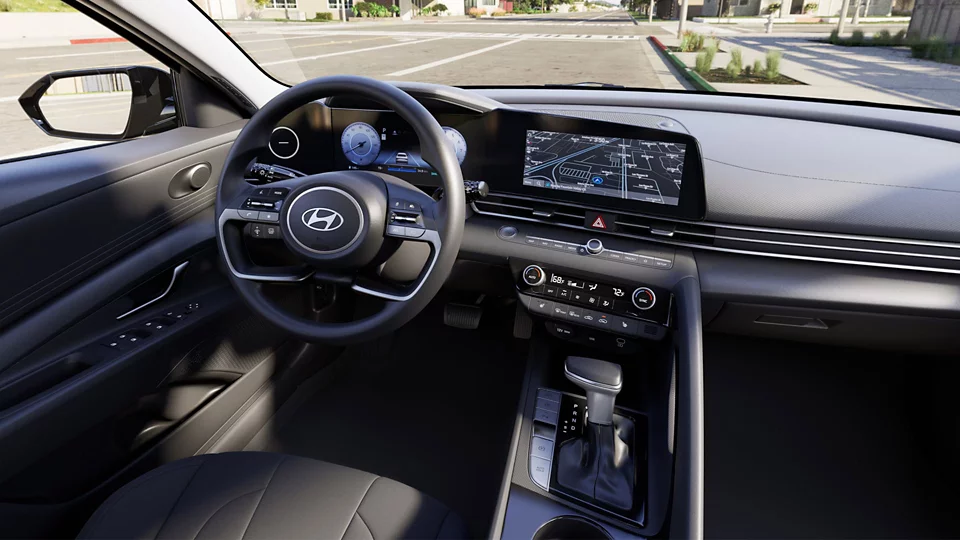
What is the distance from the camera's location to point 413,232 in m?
1.39

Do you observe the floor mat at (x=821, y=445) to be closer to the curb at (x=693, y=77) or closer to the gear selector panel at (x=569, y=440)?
the gear selector panel at (x=569, y=440)

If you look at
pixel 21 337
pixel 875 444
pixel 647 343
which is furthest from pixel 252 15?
pixel 875 444

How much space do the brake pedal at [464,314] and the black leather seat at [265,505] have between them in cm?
102

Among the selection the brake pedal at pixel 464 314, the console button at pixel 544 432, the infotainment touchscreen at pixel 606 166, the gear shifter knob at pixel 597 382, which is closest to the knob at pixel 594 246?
the infotainment touchscreen at pixel 606 166

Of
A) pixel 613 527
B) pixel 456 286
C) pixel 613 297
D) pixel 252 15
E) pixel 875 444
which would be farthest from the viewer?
pixel 252 15

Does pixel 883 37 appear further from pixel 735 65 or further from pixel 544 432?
pixel 544 432

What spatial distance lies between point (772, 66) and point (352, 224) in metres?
2.26

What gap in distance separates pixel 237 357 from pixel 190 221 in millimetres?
478

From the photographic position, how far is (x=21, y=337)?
4.73ft

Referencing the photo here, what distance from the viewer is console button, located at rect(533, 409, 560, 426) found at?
6.19ft

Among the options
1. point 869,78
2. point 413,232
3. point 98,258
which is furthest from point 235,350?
point 869,78

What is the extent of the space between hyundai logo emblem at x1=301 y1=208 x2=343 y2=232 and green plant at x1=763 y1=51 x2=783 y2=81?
80.6 inches

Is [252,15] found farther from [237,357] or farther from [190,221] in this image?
[237,357]

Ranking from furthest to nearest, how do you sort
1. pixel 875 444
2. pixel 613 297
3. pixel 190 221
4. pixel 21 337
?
pixel 875 444
pixel 190 221
pixel 613 297
pixel 21 337
